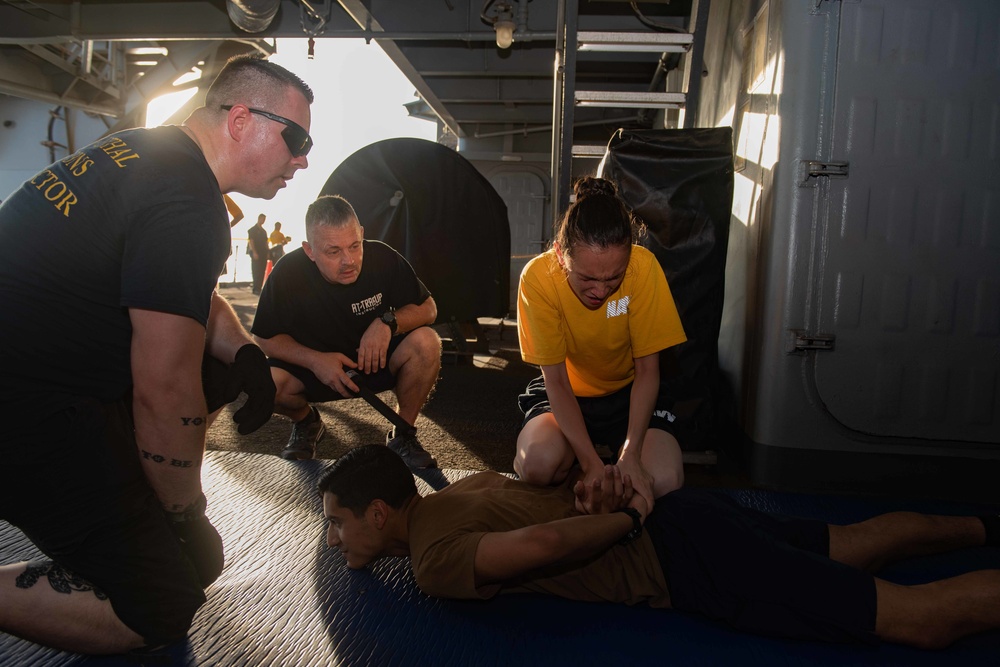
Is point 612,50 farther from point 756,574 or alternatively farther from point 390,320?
point 756,574

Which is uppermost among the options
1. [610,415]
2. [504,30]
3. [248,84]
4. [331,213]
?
[504,30]

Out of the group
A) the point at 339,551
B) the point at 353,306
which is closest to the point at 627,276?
the point at 339,551

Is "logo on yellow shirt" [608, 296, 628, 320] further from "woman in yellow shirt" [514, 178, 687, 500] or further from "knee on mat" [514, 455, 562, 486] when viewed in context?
"knee on mat" [514, 455, 562, 486]

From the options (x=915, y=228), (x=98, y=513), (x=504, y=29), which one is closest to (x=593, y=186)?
(x=915, y=228)

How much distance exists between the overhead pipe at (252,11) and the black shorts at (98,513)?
3.68 m

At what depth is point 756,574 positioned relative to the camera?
1.50m

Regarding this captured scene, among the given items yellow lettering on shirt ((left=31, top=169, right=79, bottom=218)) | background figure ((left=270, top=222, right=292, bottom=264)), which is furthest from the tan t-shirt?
background figure ((left=270, top=222, right=292, bottom=264))

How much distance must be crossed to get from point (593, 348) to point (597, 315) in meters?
0.14

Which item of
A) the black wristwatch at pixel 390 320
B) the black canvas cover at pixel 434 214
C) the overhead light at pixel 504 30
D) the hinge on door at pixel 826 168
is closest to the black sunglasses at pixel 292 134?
the black wristwatch at pixel 390 320

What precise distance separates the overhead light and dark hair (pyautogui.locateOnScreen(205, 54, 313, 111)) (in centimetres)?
321

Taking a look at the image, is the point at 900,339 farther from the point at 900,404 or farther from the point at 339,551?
the point at 339,551

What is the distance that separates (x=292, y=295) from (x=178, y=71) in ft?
16.9

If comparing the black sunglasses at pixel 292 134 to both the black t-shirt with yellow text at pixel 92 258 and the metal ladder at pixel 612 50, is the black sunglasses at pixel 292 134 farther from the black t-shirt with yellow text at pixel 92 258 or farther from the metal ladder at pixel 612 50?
the metal ladder at pixel 612 50

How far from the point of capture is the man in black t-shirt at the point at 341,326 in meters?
2.82
